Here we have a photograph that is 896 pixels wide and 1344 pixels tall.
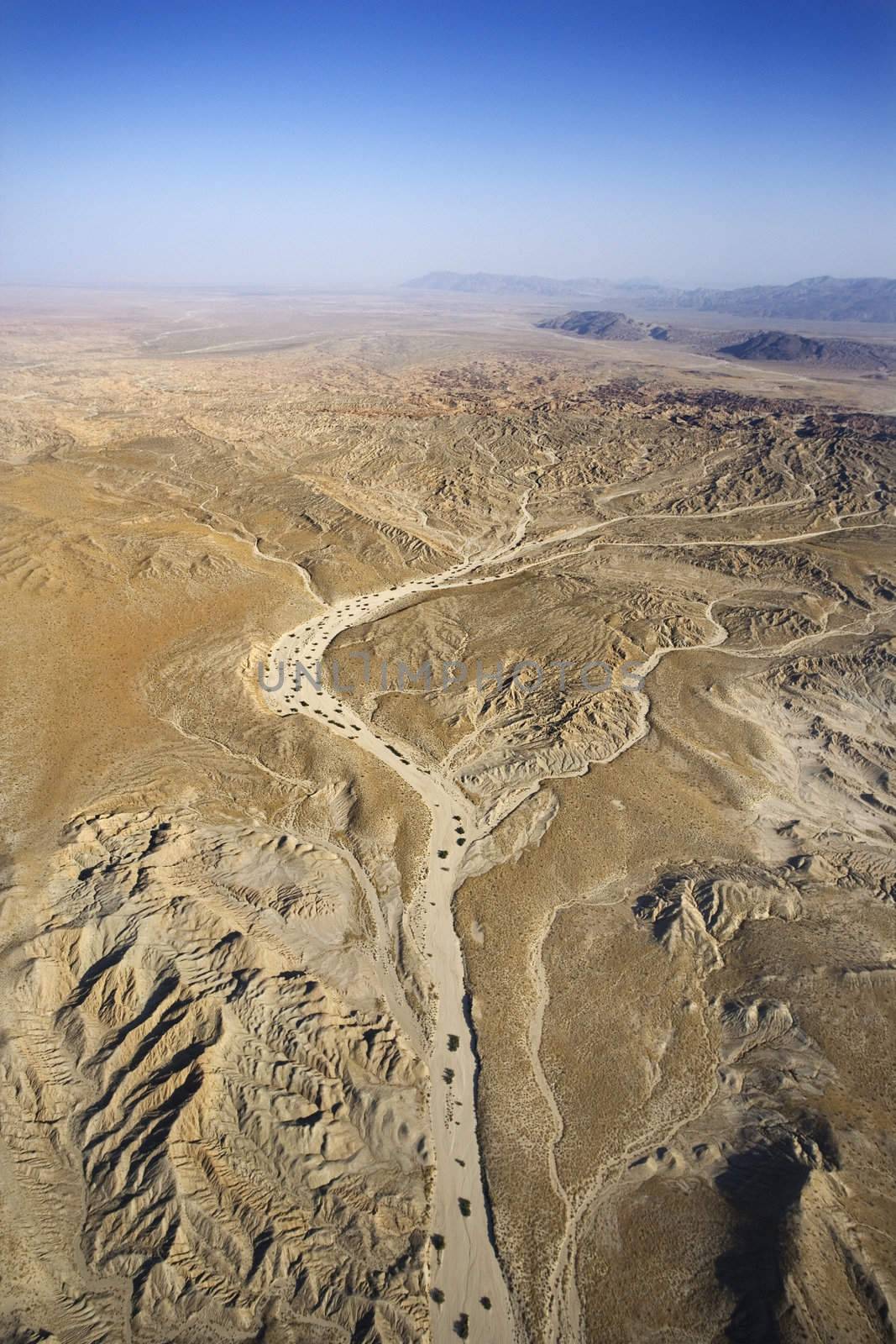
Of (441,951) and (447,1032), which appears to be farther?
(441,951)

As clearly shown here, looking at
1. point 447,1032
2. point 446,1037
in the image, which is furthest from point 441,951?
point 446,1037

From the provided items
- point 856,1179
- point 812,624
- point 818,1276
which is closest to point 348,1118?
point 818,1276

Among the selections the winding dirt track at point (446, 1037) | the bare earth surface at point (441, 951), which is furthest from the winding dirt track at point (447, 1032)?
the bare earth surface at point (441, 951)

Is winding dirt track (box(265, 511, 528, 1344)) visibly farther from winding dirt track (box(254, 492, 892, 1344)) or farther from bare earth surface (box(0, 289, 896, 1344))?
bare earth surface (box(0, 289, 896, 1344))

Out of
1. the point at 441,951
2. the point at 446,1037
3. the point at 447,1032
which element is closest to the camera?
the point at 446,1037

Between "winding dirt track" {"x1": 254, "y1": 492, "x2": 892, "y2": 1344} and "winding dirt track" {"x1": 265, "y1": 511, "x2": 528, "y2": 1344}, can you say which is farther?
"winding dirt track" {"x1": 265, "y1": 511, "x2": 528, "y2": 1344}

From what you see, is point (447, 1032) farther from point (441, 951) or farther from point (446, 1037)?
point (441, 951)

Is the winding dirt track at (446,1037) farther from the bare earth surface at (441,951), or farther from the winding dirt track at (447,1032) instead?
the bare earth surface at (441,951)

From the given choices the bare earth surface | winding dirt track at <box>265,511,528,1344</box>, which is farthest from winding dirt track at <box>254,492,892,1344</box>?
the bare earth surface

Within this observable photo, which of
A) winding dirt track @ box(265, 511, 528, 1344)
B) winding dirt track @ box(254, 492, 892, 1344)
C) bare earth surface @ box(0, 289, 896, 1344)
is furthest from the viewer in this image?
winding dirt track @ box(265, 511, 528, 1344)
